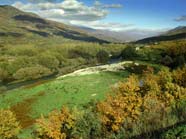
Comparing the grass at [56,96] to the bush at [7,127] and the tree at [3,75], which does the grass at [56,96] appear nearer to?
the bush at [7,127]

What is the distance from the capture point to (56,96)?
83.7m

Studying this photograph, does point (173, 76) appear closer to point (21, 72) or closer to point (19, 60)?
point (21, 72)

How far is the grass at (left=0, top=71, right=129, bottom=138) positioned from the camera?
7494 cm

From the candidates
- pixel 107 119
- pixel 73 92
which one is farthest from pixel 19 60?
pixel 107 119

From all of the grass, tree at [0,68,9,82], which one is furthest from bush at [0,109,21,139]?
tree at [0,68,9,82]

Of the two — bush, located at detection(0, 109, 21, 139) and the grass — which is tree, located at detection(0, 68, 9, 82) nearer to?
the grass

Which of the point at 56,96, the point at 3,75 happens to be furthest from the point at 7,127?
the point at 3,75

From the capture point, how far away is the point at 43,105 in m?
79.2

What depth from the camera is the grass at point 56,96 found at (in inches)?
2950

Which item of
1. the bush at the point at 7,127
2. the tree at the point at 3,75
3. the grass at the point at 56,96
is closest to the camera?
the bush at the point at 7,127

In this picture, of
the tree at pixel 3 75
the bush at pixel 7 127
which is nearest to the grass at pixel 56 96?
the bush at pixel 7 127

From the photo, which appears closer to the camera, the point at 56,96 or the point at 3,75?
the point at 56,96

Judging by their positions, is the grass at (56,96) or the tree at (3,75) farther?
the tree at (3,75)

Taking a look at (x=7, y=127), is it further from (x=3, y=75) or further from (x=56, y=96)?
(x=3, y=75)
